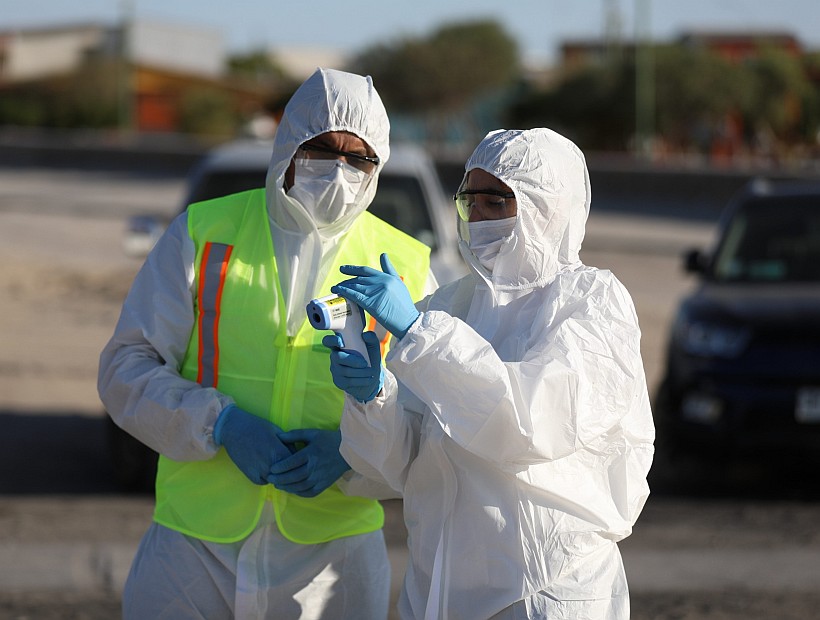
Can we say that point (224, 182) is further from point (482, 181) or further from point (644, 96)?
point (644, 96)

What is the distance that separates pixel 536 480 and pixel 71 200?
2624cm

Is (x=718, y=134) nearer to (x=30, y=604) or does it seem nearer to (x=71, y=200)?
(x=71, y=200)

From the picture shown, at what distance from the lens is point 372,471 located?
3.03m

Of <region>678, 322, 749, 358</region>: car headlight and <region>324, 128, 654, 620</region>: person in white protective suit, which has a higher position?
<region>324, 128, 654, 620</region>: person in white protective suit

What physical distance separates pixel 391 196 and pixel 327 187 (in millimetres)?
3992

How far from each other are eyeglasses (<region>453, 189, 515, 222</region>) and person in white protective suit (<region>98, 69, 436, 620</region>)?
17.3 inches

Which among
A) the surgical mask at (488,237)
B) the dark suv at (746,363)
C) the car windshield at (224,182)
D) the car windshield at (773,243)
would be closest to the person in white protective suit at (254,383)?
the surgical mask at (488,237)

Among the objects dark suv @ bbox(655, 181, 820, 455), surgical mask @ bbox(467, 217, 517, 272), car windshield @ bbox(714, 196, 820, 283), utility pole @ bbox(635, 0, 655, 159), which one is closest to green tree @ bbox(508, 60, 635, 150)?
utility pole @ bbox(635, 0, 655, 159)

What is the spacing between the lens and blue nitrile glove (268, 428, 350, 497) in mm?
3150

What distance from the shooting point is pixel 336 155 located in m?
3.34

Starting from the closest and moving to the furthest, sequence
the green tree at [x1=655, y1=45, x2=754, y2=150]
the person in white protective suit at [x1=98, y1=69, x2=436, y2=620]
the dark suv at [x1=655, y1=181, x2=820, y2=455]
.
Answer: the person in white protective suit at [x1=98, y1=69, x2=436, y2=620], the dark suv at [x1=655, y1=181, x2=820, y2=455], the green tree at [x1=655, y1=45, x2=754, y2=150]

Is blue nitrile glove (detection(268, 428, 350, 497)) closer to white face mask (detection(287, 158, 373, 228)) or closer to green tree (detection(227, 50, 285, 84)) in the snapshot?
white face mask (detection(287, 158, 373, 228))

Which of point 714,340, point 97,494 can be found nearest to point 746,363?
point 714,340

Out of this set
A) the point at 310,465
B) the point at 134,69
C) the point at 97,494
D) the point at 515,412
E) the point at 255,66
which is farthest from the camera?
the point at 255,66
